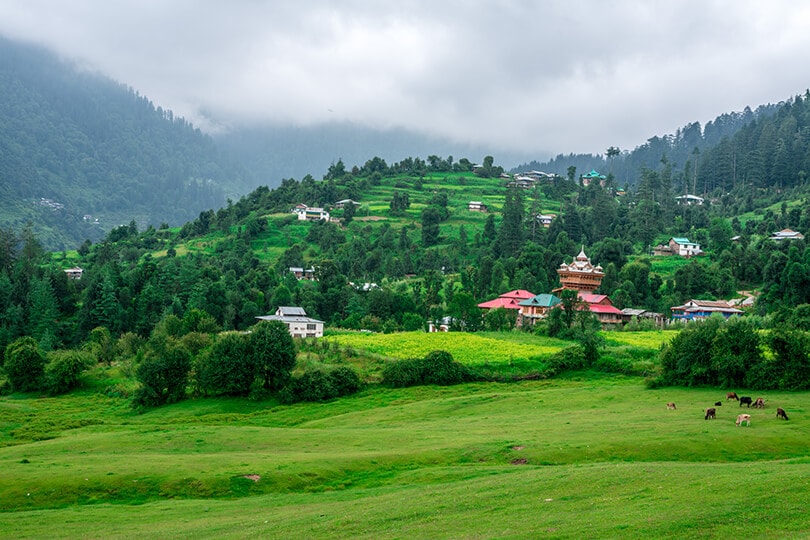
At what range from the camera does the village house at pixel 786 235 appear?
129 metres

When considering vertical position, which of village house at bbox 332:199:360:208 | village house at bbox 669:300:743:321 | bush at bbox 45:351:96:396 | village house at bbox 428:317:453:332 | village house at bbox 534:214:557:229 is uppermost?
village house at bbox 332:199:360:208

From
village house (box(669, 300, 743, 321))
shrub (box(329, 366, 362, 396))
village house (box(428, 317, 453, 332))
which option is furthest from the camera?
village house (box(428, 317, 453, 332))

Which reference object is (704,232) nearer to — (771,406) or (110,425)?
(771,406)

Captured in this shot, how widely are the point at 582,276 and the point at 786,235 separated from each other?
3974 centimetres

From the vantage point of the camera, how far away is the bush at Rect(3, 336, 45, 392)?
267 ft

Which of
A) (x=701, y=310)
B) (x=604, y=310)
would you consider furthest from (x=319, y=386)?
(x=701, y=310)

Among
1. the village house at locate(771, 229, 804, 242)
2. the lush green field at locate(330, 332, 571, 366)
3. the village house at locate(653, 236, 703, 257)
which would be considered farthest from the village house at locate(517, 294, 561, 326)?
the village house at locate(771, 229, 804, 242)

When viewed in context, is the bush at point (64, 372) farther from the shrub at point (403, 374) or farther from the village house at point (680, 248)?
the village house at point (680, 248)

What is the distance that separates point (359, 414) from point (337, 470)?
21.8 metres

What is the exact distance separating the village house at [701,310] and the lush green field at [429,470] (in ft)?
154

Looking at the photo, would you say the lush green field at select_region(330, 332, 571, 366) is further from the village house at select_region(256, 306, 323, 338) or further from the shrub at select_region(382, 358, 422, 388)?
the shrub at select_region(382, 358, 422, 388)

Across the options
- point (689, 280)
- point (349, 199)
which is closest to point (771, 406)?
point (689, 280)

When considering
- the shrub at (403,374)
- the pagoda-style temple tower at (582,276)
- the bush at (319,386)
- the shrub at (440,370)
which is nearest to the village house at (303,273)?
the pagoda-style temple tower at (582,276)

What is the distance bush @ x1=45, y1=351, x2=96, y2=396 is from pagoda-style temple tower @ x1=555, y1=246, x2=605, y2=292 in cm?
7356
